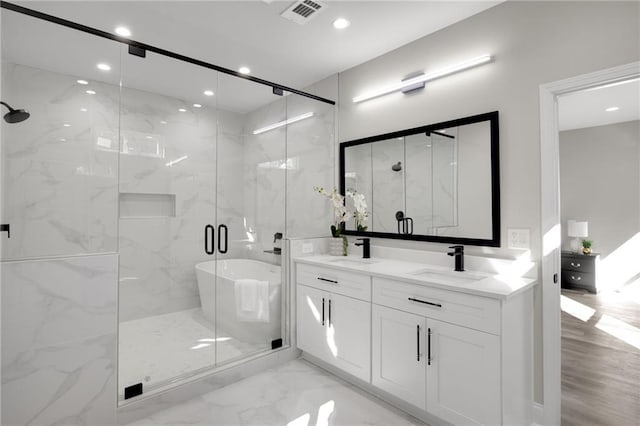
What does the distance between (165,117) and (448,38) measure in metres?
2.17

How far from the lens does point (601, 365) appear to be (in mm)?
2748

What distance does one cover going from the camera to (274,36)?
2.69 metres

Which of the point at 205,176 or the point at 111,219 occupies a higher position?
the point at 205,176

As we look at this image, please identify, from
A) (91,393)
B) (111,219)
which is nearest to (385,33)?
(111,219)

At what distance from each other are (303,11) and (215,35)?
80 centimetres

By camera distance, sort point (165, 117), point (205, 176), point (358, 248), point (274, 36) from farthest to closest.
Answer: point (358, 248)
point (274, 36)
point (205, 176)
point (165, 117)

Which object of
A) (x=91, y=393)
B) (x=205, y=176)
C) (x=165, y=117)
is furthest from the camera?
(x=205, y=176)

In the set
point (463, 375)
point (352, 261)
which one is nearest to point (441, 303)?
point (463, 375)

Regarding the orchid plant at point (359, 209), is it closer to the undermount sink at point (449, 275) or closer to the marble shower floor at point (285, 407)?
the undermount sink at point (449, 275)

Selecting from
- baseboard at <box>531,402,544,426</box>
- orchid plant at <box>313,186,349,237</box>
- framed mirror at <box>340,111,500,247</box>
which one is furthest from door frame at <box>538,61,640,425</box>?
orchid plant at <box>313,186,349,237</box>

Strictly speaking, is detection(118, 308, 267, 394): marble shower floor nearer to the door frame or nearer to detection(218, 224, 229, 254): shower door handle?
detection(218, 224, 229, 254): shower door handle

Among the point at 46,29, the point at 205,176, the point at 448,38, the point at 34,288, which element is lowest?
the point at 34,288

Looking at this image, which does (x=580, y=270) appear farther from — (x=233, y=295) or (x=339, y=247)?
(x=233, y=295)

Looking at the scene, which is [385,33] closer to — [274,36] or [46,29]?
[274,36]
